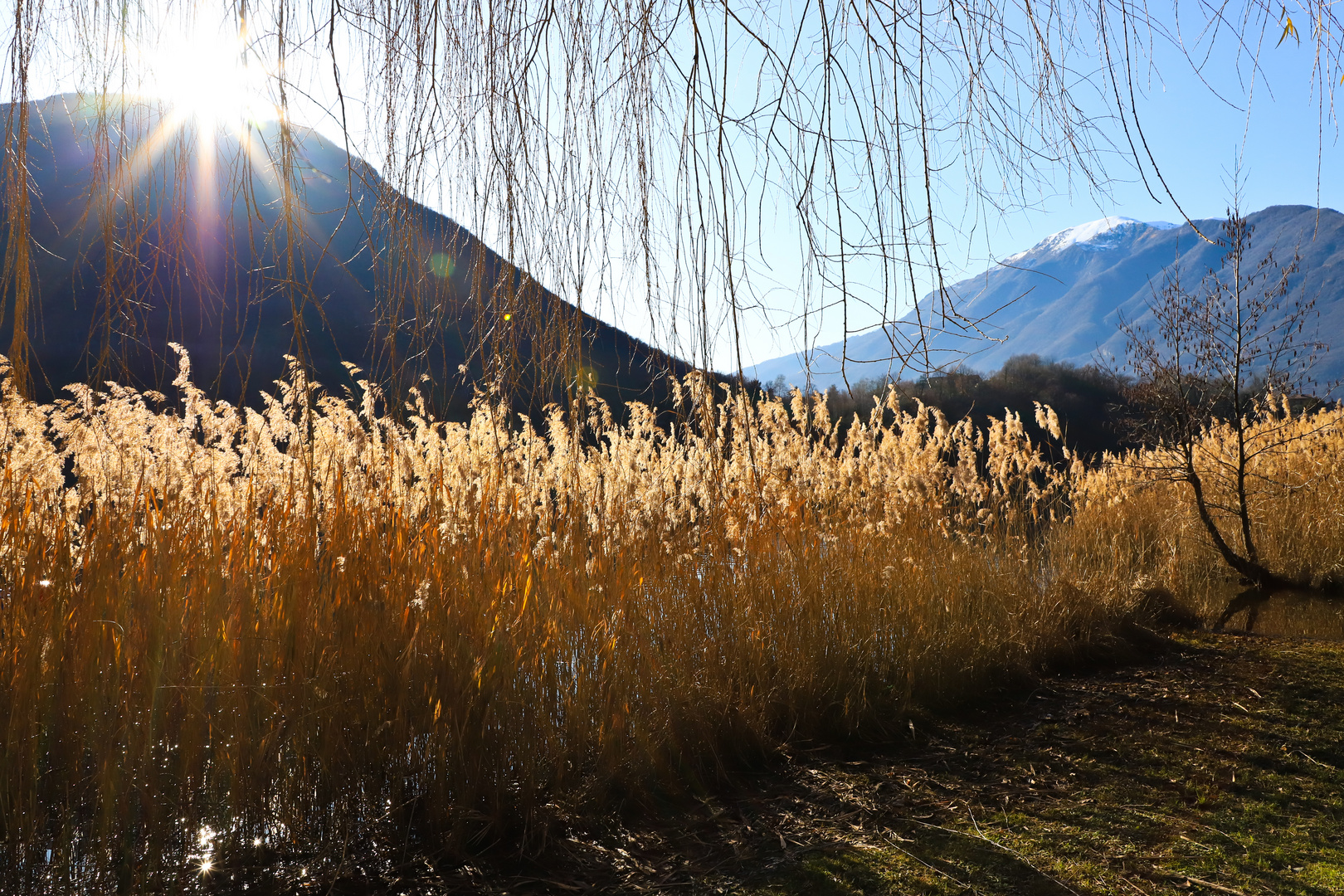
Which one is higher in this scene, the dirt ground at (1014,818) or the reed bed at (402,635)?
the reed bed at (402,635)

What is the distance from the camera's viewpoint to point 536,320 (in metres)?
1.50

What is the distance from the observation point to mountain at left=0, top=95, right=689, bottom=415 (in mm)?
1269

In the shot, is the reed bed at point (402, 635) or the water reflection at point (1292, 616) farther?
the water reflection at point (1292, 616)

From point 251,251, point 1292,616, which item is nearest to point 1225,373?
point 1292,616

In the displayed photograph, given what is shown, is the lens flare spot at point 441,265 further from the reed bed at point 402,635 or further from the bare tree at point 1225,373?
the bare tree at point 1225,373

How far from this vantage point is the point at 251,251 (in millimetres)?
1447

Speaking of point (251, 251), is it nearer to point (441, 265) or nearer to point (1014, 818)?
point (441, 265)

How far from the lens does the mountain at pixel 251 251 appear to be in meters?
1.27

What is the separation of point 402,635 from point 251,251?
→ 97cm

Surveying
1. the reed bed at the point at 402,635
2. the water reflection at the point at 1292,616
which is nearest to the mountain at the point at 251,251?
the reed bed at the point at 402,635

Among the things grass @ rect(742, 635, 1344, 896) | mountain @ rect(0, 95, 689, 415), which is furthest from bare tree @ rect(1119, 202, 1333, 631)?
mountain @ rect(0, 95, 689, 415)

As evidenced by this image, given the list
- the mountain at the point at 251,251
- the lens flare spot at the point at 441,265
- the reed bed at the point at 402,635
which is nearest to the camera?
the mountain at the point at 251,251

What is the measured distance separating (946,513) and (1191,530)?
130 inches

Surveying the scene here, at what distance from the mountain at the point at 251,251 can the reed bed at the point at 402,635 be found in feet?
0.51
